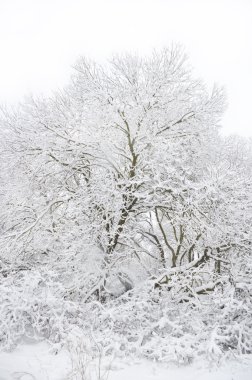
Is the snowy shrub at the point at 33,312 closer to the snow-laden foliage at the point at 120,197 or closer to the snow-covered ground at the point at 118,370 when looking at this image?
the snow-laden foliage at the point at 120,197

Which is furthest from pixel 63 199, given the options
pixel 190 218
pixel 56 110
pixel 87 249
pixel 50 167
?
pixel 190 218

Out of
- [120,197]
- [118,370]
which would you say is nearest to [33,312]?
[118,370]

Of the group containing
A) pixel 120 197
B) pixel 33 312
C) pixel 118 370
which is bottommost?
pixel 118 370

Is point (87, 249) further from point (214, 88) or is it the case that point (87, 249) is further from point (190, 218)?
point (214, 88)

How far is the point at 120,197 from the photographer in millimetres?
7027

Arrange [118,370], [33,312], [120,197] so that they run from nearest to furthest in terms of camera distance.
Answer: [118,370] → [33,312] → [120,197]

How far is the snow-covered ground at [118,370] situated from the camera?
157 inches

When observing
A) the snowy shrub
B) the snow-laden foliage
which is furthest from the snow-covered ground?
the snow-laden foliage

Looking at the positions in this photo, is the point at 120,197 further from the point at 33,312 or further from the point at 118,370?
the point at 118,370

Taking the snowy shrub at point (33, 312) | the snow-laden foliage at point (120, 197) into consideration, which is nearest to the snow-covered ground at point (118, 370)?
the snowy shrub at point (33, 312)

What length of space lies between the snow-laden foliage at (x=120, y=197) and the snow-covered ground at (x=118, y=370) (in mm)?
898

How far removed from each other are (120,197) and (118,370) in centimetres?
362

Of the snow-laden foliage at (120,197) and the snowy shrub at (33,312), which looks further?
the snow-laden foliage at (120,197)

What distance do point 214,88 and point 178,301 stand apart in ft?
18.1
